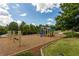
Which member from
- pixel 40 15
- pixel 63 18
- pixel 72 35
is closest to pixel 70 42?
pixel 72 35

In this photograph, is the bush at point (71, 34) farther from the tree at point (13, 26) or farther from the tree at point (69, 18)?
the tree at point (13, 26)

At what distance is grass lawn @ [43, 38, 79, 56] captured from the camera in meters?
1.73

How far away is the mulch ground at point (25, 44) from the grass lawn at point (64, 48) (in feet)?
0.18

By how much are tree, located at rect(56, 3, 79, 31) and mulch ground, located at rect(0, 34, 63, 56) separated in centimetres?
12

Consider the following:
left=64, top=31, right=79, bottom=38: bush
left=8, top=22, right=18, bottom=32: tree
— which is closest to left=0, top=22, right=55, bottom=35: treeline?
left=8, top=22, right=18, bottom=32: tree

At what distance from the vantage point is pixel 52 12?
1.74 metres

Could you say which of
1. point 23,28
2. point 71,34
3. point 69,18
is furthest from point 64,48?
point 23,28

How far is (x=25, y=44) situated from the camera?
175cm

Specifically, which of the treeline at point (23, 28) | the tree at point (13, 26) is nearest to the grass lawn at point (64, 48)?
the treeline at point (23, 28)

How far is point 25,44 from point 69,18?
473 mm

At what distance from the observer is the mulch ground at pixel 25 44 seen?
1.71m

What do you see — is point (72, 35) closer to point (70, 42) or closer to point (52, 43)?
point (70, 42)

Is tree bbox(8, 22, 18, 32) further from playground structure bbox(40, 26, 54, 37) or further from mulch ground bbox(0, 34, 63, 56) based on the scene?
playground structure bbox(40, 26, 54, 37)

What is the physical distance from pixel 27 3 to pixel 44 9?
16 cm
